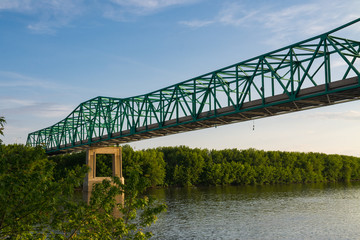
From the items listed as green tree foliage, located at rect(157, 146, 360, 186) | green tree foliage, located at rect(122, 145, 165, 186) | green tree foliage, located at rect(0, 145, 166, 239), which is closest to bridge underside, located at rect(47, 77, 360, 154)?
green tree foliage, located at rect(0, 145, 166, 239)

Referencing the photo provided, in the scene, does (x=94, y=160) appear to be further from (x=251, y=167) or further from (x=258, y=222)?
(x=251, y=167)

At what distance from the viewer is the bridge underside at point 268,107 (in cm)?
3859

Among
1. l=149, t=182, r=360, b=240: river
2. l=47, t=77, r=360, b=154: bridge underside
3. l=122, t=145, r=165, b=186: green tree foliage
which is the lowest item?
l=149, t=182, r=360, b=240: river

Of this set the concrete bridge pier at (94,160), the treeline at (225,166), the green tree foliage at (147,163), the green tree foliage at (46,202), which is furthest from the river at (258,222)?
the treeline at (225,166)

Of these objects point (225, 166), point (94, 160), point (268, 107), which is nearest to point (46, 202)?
point (268, 107)

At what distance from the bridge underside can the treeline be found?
45.6m

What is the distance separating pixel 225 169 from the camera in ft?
447

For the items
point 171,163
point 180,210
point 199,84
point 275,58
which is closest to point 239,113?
point 275,58

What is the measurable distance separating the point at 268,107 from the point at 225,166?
92528mm

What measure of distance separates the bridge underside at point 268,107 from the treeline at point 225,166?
45644mm

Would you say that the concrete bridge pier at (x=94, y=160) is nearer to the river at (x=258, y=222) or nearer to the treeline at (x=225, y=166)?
the treeline at (x=225, y=166)

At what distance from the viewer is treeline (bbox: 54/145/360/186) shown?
116644mm

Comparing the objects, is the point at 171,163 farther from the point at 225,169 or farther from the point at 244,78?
the point at 244,78

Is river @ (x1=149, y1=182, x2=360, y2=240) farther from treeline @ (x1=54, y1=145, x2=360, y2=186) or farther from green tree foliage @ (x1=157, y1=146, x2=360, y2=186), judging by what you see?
green tree foliage @ (x1=157, y1=146, x2=360, y2=186)
